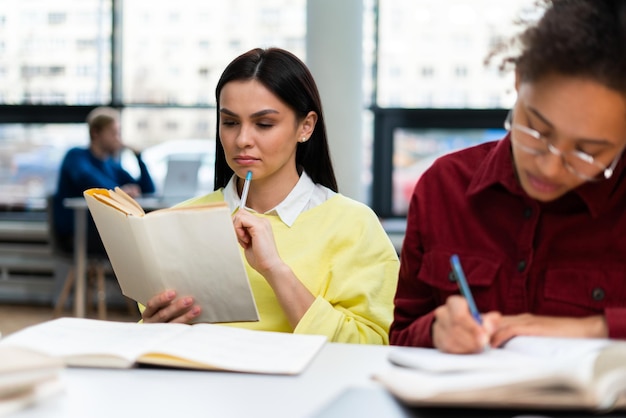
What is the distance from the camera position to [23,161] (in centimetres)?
589

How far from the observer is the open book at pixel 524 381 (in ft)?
2.91

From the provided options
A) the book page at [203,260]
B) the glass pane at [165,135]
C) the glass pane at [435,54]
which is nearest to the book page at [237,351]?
the book page at [203,260]

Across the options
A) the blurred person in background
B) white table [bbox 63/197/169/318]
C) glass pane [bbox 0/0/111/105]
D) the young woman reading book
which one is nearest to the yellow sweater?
the young woman reading book

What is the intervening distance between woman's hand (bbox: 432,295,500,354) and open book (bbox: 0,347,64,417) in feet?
1.59

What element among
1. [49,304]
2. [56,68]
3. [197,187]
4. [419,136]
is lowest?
[49,304]

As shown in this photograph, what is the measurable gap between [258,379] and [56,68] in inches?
205

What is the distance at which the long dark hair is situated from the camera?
1.76 meters

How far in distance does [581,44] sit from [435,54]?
13.7 ft

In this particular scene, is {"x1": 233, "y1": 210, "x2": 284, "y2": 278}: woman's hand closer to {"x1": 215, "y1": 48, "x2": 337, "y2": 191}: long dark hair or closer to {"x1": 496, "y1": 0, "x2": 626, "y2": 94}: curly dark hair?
{"x1": 215, "y1": 48, "x2": 337, "y2": 191}: long dark hair

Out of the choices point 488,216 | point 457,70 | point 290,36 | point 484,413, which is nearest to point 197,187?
point 290,36

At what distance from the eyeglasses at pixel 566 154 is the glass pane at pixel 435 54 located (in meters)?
4.04

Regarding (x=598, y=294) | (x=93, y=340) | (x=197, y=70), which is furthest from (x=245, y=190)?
(x=197, y=70)

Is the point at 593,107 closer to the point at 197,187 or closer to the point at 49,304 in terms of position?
the point at 197,187

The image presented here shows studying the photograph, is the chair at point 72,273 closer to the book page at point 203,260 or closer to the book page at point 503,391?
the book page at point 203,260
